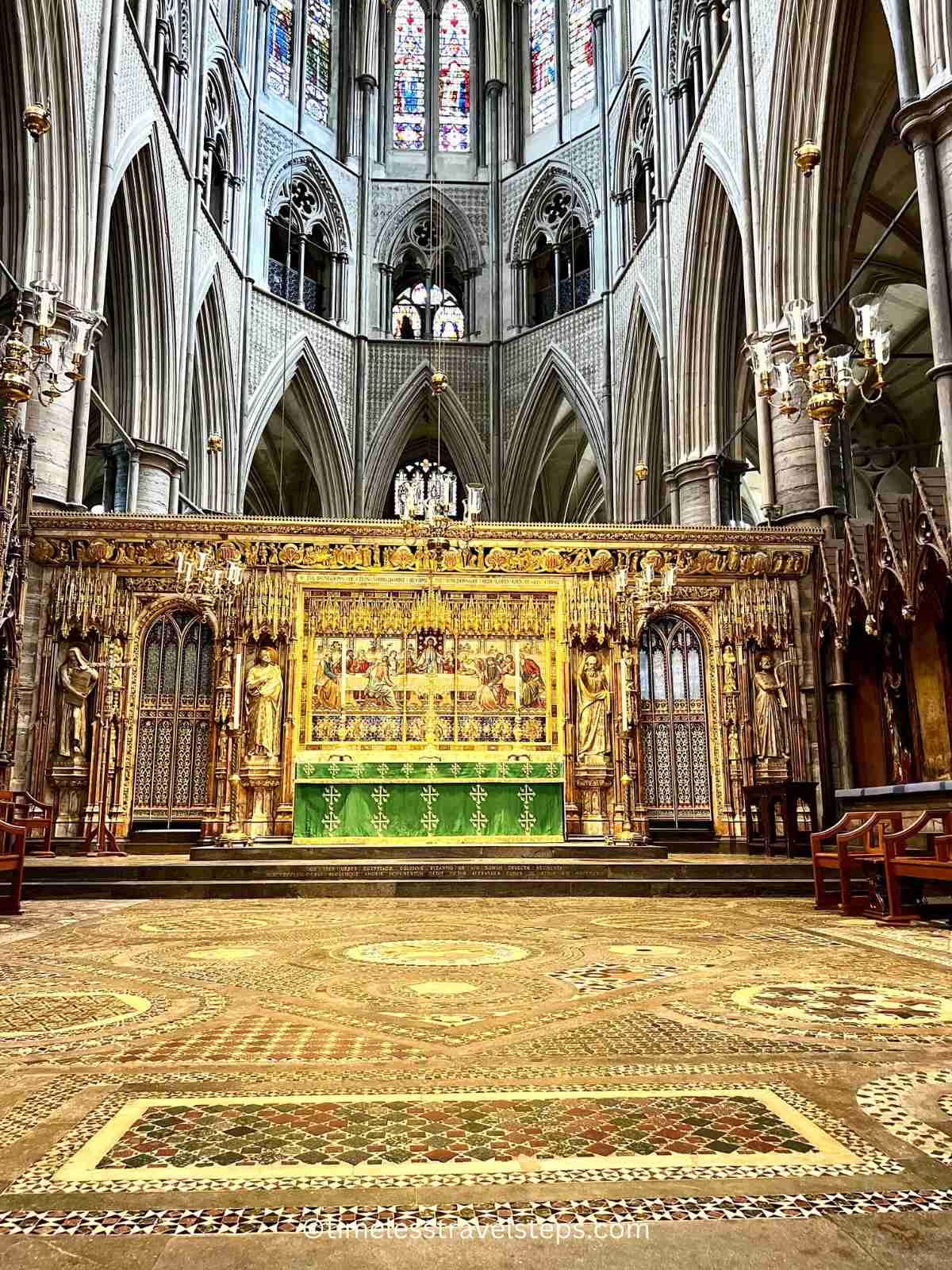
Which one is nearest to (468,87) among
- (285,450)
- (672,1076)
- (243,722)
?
(285,450)

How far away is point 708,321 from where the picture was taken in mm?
18094

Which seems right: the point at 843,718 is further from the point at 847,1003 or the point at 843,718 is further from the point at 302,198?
the point at 302,198

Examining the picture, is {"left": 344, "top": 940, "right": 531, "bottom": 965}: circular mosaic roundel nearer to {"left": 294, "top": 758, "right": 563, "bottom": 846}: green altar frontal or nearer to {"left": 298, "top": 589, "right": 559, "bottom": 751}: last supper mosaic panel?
{"left": 294, "top": 758, "right": 563, "bottom": 846}: green altar frontal

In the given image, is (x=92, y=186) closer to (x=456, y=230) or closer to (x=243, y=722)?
(x=243, y=722)

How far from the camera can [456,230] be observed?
26.9 meters

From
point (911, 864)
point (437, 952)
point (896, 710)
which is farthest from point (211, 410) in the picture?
point (911, 864)

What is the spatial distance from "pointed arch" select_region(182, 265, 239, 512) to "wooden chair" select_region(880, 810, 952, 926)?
17.3 meters

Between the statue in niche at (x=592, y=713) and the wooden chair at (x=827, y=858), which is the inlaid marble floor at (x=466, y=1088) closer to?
the wooden chair at (x=827, y=858)

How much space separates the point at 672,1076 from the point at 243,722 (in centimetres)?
960

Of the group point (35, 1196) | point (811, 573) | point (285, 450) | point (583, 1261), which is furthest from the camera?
point (285, 450)

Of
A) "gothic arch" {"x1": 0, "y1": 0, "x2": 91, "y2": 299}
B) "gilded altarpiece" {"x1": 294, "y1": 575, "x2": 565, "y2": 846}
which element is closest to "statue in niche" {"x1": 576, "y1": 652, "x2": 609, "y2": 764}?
"gilded altarpiece" {"x1": 294, "y1": 575, "x2": 565, "y2": 846}

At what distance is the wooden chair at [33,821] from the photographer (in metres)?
9.38

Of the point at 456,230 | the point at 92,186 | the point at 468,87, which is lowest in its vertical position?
the point at 92,186

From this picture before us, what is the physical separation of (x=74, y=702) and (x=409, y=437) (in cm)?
1588
